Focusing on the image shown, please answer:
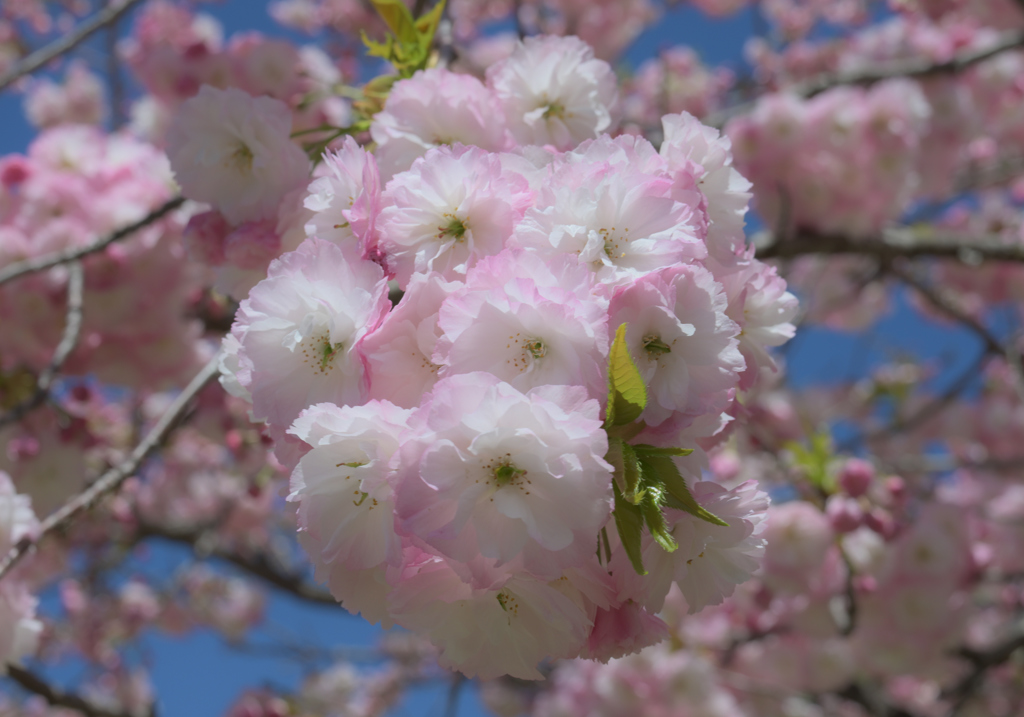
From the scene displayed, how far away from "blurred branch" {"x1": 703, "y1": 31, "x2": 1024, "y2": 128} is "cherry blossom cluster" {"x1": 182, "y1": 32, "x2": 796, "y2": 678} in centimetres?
271

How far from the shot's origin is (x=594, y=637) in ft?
2.79

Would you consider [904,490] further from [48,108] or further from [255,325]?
[48,108]

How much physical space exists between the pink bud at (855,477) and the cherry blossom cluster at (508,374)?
55.6 inches

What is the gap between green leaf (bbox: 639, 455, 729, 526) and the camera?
741 mm

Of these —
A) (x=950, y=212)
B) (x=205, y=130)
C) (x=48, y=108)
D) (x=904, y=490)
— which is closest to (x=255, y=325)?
(x=205, y=130)

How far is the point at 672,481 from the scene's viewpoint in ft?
2.44

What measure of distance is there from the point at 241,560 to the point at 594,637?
3837 millimetres

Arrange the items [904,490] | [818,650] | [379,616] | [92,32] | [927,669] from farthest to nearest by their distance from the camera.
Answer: [818,650]
[927,669]
[904,490]
[92,32]
[379,616]

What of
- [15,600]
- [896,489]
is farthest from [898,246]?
[15,600]

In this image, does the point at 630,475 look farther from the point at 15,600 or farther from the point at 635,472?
the point at 15,600

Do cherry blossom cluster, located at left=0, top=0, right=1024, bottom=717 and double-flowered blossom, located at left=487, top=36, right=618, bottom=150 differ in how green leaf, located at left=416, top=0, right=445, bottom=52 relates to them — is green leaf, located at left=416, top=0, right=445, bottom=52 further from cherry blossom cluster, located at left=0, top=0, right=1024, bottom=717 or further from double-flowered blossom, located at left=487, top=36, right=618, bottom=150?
double-flowered blossom, located at left=487, top=36, right=618, bottom=150

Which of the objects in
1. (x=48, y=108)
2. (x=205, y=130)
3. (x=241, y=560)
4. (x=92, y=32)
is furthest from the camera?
(x=48, y=108)

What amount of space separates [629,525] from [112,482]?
110cm

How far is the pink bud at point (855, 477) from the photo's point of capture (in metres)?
2.15
